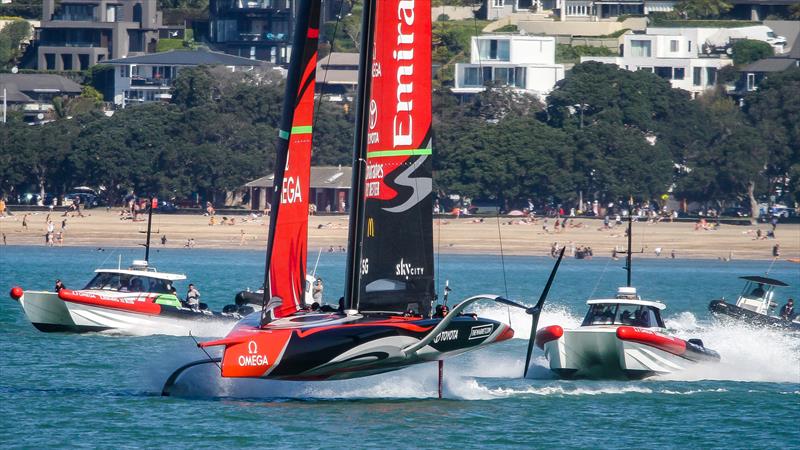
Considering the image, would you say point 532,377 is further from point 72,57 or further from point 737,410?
point 72,57

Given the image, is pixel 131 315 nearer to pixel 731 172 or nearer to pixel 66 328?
pixel 66 328

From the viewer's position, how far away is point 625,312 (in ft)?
109

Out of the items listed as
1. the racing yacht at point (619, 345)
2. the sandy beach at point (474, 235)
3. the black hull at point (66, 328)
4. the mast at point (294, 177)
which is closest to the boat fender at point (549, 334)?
the racing yacht at point (619, 345)

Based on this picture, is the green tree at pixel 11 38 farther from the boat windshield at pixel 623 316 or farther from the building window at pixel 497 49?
the boat windshield at pixel 623 316

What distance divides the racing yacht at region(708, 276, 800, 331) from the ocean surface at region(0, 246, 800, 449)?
1.50 feet

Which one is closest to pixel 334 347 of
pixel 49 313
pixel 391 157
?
pixel 391 157

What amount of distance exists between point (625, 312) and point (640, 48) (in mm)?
118654

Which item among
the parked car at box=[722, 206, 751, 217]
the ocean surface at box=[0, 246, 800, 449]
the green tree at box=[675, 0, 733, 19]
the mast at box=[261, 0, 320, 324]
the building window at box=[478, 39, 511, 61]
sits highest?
the green tree at box=[675, 0, 733, 19]

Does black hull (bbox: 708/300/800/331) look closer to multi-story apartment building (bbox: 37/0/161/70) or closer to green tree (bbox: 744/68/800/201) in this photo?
green tree (bbox: 744/68/800/201)

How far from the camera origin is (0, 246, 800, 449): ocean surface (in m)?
27.7

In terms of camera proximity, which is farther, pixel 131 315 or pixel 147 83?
pixel 147 83

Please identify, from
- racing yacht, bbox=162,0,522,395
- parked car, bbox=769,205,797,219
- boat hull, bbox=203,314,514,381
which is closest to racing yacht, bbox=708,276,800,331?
racing yacht, bbox=162,0,522,395

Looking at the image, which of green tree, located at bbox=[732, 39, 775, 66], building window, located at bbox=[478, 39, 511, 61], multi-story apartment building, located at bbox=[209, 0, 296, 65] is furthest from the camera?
multi-story apartment building, located at bbox=[209, 0, 296, 65]

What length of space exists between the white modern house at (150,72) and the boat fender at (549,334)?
12229 centimetres
